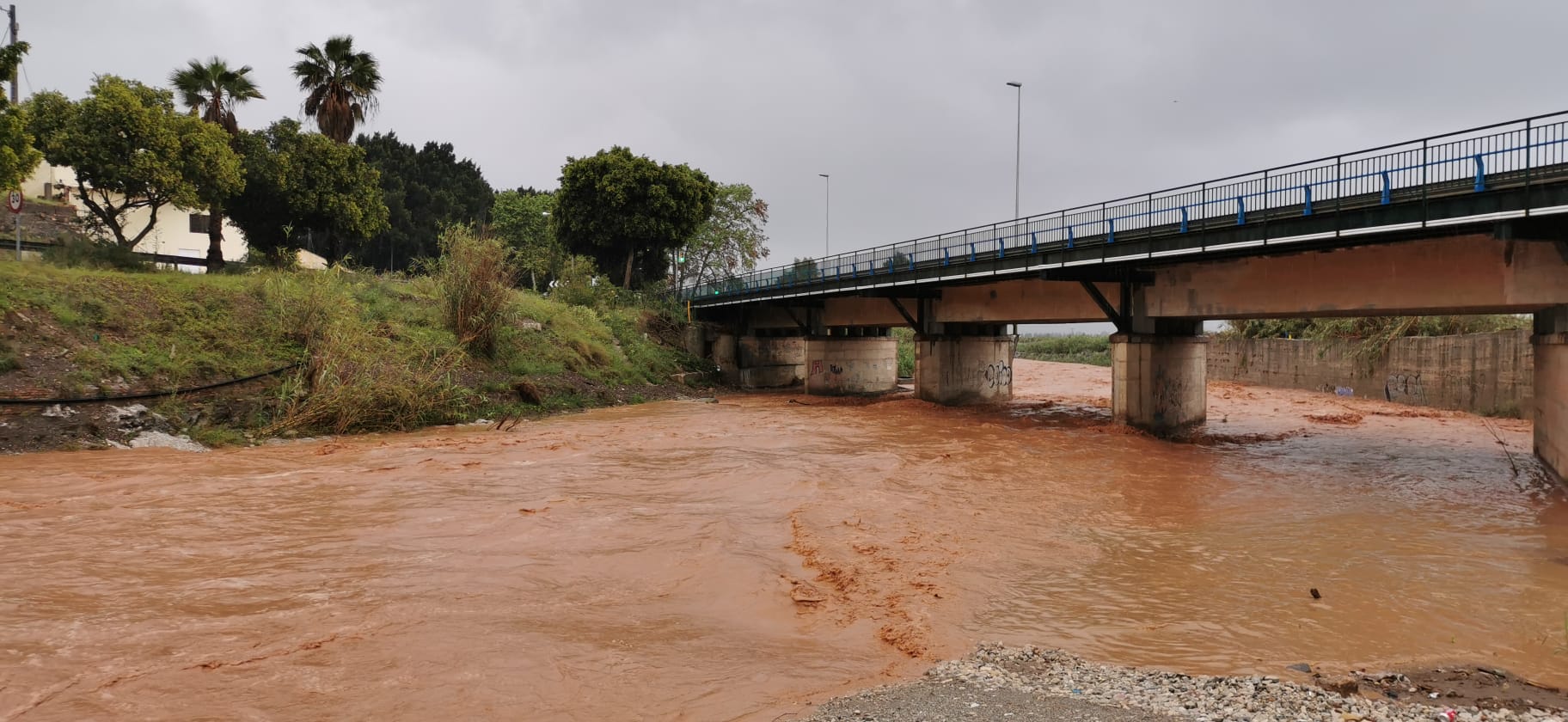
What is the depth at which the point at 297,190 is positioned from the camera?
124 feet

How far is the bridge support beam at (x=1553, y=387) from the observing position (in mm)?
15766

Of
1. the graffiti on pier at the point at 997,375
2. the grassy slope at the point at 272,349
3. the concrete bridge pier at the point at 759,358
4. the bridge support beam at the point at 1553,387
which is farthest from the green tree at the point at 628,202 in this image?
the bridge support beam at the point at 1553,387

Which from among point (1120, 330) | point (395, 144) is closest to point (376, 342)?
point (1120, 330)

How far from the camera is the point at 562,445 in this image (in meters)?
21.4

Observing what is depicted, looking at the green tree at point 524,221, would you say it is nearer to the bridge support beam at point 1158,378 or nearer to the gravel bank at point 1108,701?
the bridge support beam at point 1158,378

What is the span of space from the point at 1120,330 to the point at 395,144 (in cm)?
7176

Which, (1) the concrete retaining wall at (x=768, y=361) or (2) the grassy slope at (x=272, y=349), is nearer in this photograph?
(2) the grassy slope at (x=272, y=349)

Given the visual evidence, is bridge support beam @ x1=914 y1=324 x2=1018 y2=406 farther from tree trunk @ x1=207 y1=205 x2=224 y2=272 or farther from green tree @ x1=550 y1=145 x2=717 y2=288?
tree trunk @ x1=207 y1=205 x2=224 y2=272

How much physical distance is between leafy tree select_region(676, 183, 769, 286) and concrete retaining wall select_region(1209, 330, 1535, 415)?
114ft

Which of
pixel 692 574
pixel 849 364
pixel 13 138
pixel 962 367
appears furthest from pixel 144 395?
pixel 849 364

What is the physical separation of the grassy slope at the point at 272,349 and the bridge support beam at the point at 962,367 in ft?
47.6

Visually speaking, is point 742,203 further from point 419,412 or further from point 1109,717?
point 1109,717

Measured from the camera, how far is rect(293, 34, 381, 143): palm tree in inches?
1548

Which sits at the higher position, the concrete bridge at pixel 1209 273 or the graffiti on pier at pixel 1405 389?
the concrete bridge at pixel 1209 273
